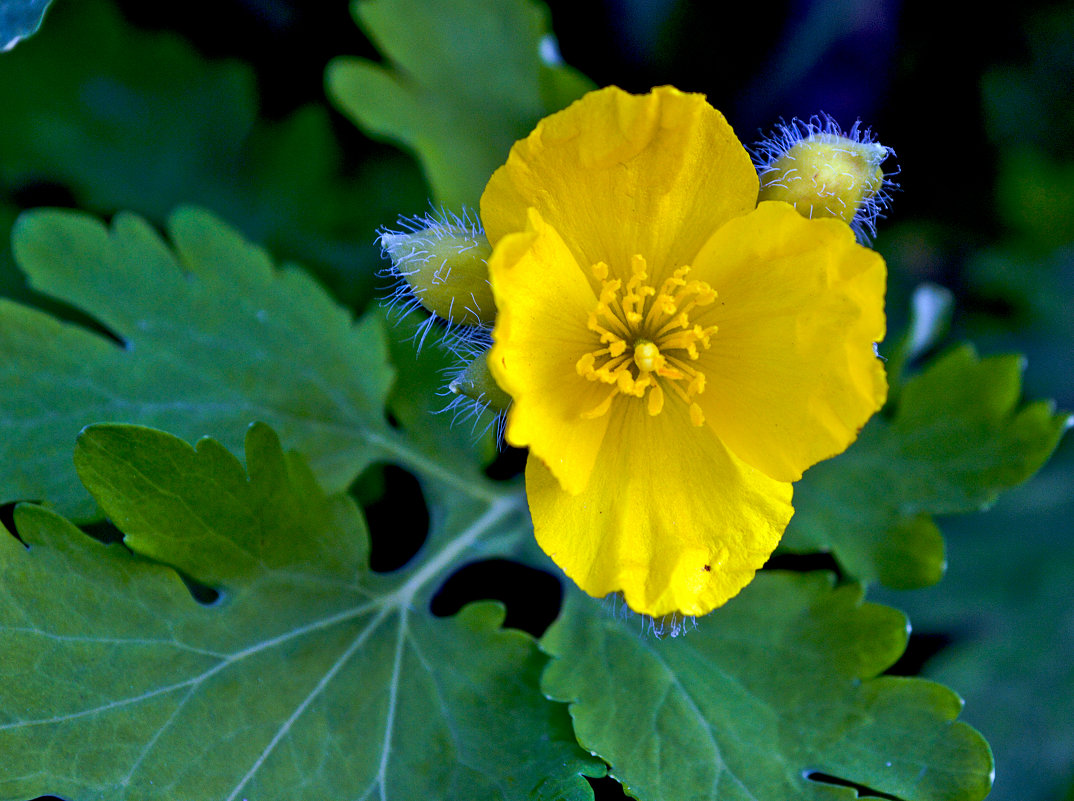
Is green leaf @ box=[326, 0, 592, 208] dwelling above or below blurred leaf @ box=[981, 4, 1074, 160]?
below

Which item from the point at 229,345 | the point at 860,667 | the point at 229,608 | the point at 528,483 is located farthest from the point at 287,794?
the point at 860,667

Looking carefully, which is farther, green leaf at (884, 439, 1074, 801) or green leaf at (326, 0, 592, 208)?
green leaf at (884, 439, 1074, 801)

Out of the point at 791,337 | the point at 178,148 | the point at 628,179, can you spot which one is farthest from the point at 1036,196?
the point at 178,148

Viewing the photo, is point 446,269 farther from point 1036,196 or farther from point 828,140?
point 1036,196

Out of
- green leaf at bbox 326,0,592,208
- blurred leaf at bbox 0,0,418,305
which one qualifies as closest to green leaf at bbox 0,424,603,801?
green leaf at bbox 326,0,592,208

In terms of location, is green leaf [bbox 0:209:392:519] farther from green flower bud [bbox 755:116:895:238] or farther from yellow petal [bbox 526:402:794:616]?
green flower bud [bbox 755:116:895:238]

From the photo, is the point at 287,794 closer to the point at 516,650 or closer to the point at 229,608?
the point at 229,608
